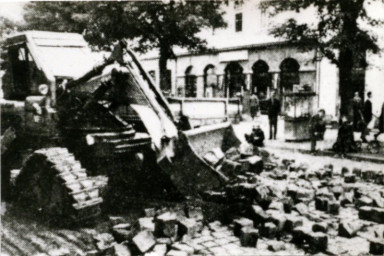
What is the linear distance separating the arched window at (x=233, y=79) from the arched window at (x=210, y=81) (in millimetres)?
1003

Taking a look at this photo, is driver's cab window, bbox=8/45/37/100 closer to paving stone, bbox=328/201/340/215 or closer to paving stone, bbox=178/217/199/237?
paving stone, bbox=178/217/199/237

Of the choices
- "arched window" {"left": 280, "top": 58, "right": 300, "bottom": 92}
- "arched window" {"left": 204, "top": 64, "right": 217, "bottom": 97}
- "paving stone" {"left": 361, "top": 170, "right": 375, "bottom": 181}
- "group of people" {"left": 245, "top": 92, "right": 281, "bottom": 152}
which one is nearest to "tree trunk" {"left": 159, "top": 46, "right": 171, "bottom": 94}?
"arched window" {"left": 204, "top": 64, "right": 217, "bottom": 97}

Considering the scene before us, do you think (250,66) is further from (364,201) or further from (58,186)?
(58,186)

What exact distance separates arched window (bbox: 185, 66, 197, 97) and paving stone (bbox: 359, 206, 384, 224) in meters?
25.7

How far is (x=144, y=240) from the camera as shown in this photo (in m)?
4.32

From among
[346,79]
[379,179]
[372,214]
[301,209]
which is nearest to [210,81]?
[346,79]

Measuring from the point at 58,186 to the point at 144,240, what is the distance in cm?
173

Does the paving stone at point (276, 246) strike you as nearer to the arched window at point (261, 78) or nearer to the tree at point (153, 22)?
the tree at point (153, 22)

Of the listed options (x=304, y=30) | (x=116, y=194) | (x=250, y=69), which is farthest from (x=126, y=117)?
(x=250, y=69)

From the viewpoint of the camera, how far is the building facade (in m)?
22.2

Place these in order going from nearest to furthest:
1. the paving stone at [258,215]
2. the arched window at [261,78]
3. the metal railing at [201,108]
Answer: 1. the paving stone at [258,215]
2. the metal railing at [201,108]
3. the arched window at [261,78]

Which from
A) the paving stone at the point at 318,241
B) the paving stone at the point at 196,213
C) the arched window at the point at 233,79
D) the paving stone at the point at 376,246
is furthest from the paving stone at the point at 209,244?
the arched window at the point at 233,79

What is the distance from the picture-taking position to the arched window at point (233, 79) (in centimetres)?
2823

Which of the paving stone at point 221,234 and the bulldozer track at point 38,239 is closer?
the bulldozer track at point 38,239
